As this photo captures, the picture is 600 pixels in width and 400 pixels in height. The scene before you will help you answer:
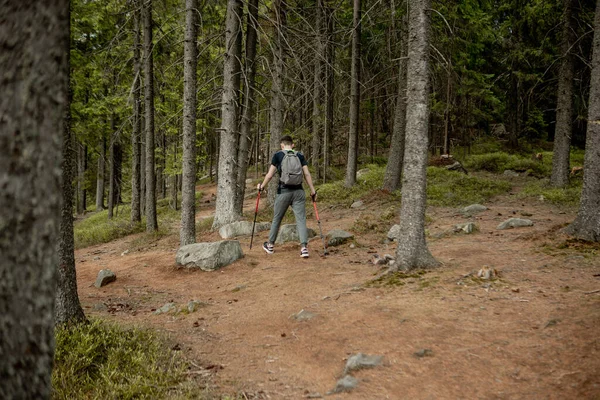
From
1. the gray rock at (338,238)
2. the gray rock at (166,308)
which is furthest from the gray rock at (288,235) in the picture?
the gray rock at (166,308)

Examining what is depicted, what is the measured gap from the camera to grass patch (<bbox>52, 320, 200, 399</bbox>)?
3.65 metres

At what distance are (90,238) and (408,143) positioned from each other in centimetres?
1367

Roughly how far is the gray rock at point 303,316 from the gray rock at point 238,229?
261 inches

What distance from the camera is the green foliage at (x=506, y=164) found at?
2091 cm

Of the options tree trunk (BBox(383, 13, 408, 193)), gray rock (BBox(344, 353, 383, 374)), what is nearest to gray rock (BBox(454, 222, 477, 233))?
tree trunk (BBox(383, 13, 408, 193))

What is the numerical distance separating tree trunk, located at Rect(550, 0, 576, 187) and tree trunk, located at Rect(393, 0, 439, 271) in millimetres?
11486

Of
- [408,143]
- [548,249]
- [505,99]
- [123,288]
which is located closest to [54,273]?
[408,143]

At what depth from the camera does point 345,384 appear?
3.66 m

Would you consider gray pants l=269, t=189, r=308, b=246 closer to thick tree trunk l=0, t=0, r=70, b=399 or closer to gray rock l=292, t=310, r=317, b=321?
gray rock l=292, t=310, r=317, b=321

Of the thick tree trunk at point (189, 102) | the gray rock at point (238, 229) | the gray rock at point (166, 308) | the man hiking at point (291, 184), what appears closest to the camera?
the gray rock at point (166, 308)

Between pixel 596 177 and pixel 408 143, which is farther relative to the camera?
pixel 596 177

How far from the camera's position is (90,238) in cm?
1553

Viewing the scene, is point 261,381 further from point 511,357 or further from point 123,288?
point 123,288

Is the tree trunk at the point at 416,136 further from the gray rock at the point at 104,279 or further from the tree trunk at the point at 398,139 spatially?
the tree trunk at the point at 398,139
